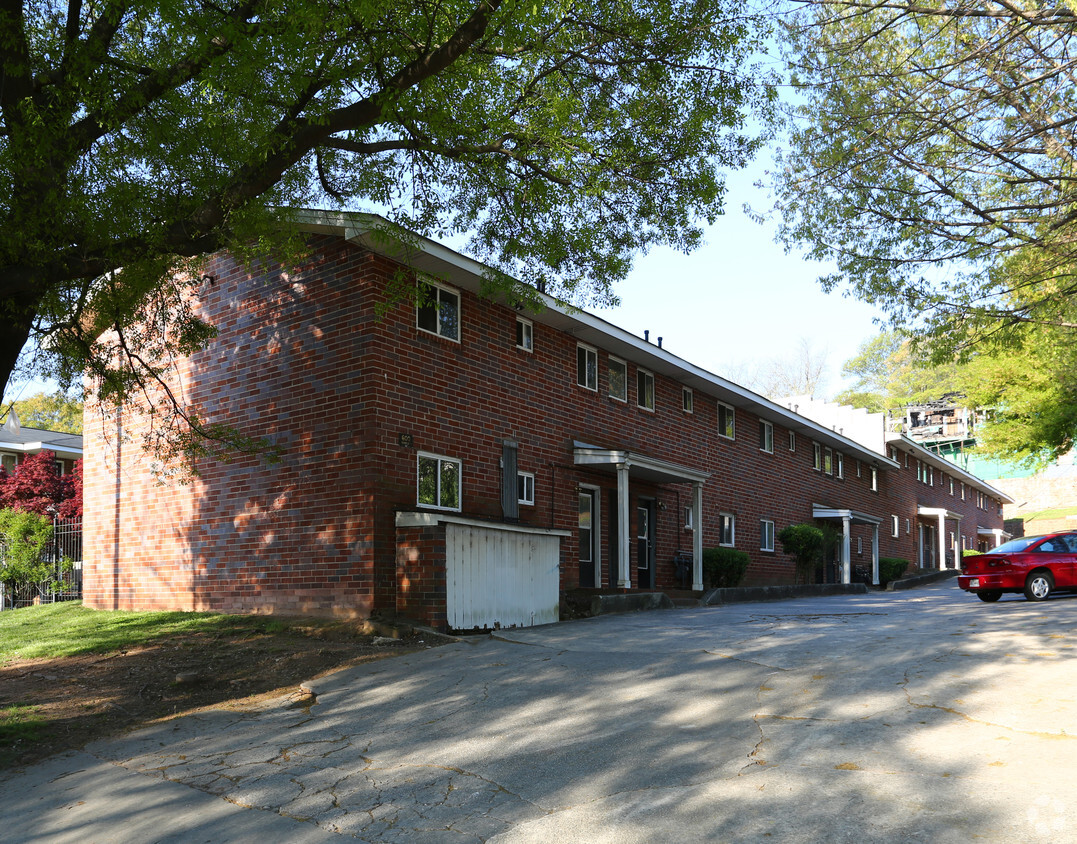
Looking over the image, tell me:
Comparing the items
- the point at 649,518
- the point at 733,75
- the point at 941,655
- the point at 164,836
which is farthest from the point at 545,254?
the point at 649,518

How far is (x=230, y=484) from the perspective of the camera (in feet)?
52.7

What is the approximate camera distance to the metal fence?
21.7 metres

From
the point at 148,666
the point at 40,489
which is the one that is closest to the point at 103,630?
the point at 148,666

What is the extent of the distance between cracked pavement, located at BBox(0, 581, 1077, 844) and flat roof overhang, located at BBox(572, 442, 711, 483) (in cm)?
705

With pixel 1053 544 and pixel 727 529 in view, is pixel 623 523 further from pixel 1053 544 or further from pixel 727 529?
pixel 1053 544

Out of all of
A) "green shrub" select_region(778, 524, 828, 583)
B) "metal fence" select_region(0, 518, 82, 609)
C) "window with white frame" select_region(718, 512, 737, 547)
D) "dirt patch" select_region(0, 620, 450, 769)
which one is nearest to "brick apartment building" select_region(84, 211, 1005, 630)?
"dirt patch" select_region(0, 620, 450, 769)

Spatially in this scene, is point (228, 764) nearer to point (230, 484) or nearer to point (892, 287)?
point (230, 484)

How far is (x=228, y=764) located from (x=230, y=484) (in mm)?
8912

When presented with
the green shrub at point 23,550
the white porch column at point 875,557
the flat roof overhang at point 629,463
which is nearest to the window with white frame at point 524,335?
the flat roof overhang at point 629,463

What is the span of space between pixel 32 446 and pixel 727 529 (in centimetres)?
2135

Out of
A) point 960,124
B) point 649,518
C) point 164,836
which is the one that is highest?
point 960,124

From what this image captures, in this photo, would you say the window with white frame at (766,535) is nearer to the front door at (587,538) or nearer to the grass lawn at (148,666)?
the front door at (587,538)

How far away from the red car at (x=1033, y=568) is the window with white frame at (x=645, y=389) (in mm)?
7865

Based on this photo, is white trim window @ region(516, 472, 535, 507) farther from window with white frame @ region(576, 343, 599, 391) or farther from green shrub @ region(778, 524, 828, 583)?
green shrub @ region(778, 524, 828, 583)
